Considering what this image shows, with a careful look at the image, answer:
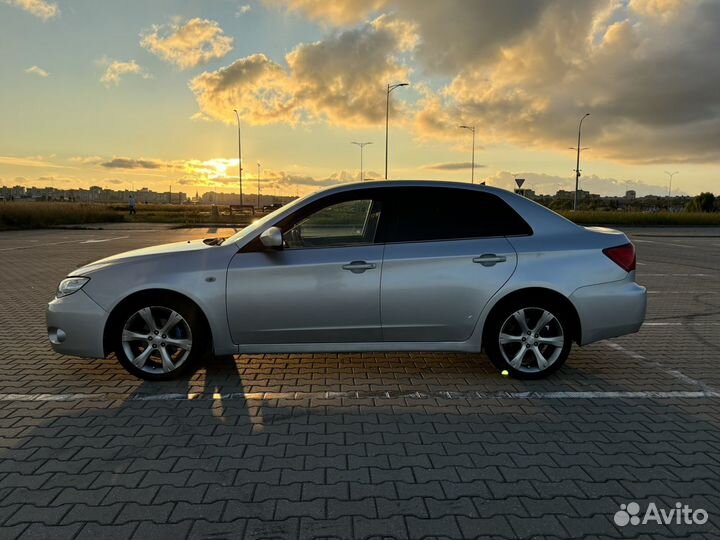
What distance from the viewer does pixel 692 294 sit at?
928 cm

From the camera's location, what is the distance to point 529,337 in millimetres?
4551

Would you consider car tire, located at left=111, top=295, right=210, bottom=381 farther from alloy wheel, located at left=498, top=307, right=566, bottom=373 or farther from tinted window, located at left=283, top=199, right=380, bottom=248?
alloy wheel, located at left=498, top=307, right=566, bottom=373

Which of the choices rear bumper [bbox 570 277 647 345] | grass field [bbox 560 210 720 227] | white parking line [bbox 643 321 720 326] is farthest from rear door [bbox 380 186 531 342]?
grass field [bbox 560 210 720 227]

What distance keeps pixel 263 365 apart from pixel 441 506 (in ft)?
8.84

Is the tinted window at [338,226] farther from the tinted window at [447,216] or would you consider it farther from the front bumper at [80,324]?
the front bumper at [80,324]

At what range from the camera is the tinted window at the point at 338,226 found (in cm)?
452

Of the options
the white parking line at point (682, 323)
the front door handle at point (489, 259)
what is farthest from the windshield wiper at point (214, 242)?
the white parking line at point (682, 323)

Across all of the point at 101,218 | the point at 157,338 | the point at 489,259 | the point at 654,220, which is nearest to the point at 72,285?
the point at 157,338

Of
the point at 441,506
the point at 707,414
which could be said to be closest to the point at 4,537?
→ the point at 441,506

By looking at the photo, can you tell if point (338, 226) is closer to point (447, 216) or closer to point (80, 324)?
point (447, 216)

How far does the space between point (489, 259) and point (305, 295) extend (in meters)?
1.56

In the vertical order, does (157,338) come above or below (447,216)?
below

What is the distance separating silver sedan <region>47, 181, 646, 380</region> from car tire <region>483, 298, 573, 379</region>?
0.01 meters

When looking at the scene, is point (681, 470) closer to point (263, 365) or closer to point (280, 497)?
point (280, 497)
